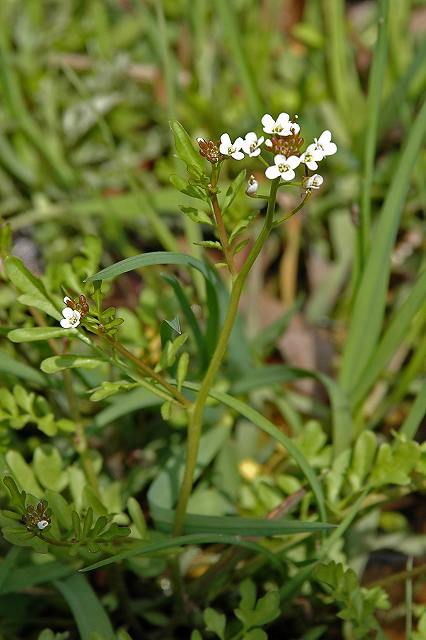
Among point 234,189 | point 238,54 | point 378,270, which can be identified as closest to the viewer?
point 234,189

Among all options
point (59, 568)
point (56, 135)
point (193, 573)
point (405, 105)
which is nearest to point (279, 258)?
point (405, 105)

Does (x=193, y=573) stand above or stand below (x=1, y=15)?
below

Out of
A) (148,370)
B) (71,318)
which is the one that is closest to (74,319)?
(71,318)

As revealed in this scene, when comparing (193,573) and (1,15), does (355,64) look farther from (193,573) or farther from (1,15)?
(193,573)

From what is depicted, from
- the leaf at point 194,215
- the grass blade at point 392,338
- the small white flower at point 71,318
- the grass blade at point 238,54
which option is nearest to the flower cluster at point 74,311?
the small white flower at point 71,318

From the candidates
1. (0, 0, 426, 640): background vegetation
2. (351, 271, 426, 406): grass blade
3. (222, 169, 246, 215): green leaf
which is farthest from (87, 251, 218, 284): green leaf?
(351, 271, 426, 406): grass blade

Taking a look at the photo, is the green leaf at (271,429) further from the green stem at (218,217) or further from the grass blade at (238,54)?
the grass blade at (238,54)

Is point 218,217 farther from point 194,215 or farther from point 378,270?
point 378,270
